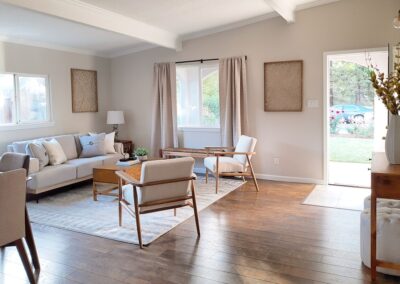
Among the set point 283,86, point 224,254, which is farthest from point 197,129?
point 224,254

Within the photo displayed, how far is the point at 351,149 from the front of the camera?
7656 mm

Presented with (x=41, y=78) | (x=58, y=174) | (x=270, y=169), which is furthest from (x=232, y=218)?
(x=41, y=78)

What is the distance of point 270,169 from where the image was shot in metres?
6.04

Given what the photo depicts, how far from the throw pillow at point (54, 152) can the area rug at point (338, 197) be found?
11.7 ft

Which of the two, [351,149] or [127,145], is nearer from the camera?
[127,145]

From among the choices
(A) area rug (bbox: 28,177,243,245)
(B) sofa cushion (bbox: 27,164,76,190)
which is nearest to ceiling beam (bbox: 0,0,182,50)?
(B) sofa cushion (bbox: 27,164,76,190)

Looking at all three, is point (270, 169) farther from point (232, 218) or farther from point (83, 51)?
point (83, 51)

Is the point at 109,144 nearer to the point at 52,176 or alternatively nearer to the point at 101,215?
the point at 52,176

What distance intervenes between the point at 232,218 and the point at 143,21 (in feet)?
10.3

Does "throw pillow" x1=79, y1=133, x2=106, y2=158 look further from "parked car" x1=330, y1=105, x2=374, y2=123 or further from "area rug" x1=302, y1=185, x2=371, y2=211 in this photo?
"parked car" x1=330, y1=105, x2=374, y2=123

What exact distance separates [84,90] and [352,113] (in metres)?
5.48

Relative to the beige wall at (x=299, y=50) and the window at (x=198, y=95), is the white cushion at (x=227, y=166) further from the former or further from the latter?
the window at (x=198, y=95)

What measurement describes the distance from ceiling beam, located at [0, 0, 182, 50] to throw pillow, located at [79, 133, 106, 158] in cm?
185

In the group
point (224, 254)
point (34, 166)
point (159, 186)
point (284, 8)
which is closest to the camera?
point (224, 254)
